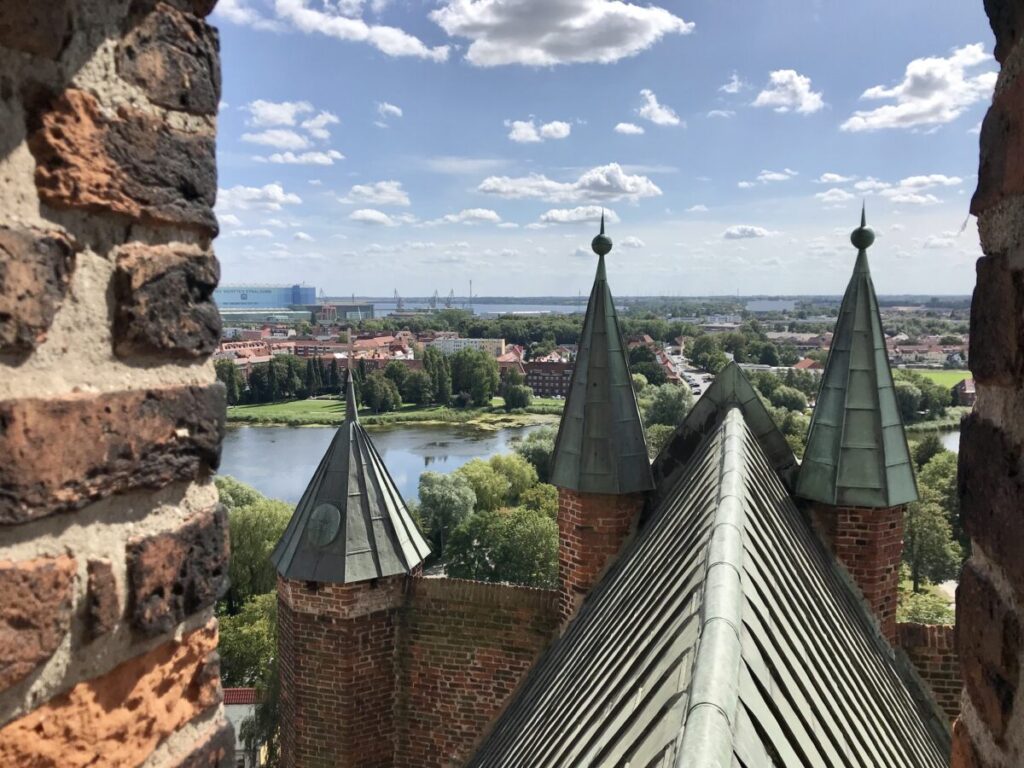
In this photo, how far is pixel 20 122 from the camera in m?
1.12

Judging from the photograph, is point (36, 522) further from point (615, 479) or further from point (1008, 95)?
point (615, 479)

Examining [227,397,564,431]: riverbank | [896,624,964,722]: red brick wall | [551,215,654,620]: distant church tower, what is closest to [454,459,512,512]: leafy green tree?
[551,215,654,620]: distant church tower

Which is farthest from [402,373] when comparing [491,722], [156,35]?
[156,35]

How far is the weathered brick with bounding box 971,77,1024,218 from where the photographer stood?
4.31 feet

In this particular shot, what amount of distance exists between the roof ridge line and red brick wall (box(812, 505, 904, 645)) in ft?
10.8

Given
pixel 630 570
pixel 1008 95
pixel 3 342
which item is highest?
pixel 1008 95

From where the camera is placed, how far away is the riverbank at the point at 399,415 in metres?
71.6

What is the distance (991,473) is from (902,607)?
2273 centimetres

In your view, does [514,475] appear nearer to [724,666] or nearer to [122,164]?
[724,666]

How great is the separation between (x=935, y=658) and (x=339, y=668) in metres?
5.68

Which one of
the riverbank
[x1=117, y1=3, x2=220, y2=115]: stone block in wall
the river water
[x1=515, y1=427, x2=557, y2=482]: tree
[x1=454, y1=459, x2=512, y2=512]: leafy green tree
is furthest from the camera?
the riverbank

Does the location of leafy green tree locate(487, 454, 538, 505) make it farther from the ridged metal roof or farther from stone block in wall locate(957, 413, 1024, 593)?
stone block in wall locate(957, 413, 1024, 593)

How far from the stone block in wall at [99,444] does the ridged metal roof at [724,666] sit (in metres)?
1.75

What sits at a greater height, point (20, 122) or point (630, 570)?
point (20, 122)
